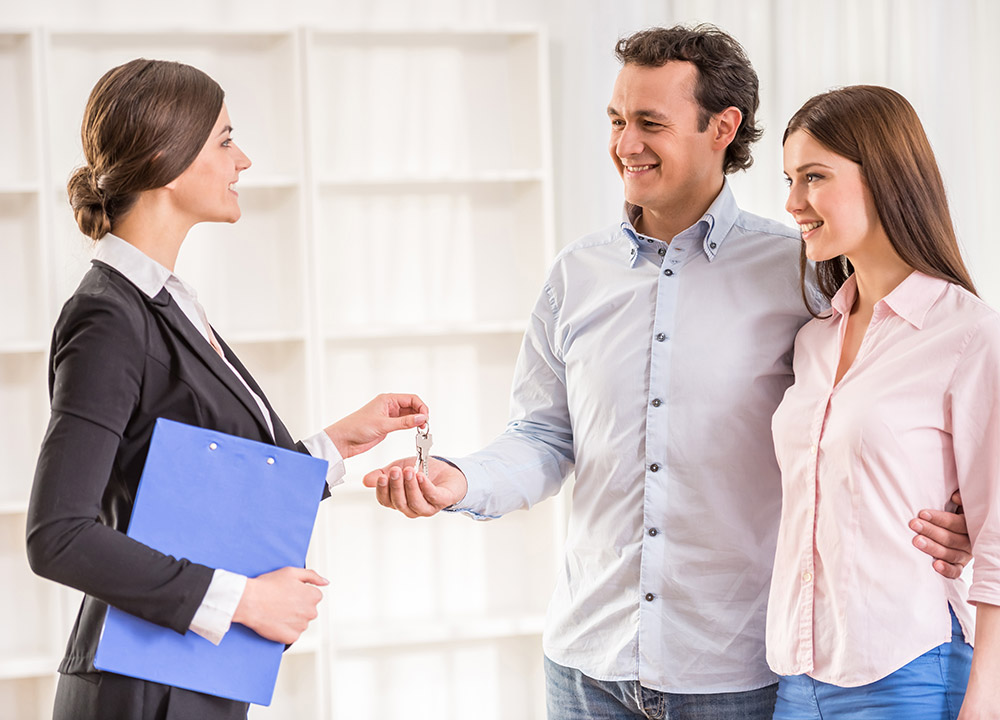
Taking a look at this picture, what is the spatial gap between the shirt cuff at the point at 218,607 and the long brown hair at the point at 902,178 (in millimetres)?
1090

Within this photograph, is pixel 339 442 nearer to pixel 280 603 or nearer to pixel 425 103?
pixel 280 603

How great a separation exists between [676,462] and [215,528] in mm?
795

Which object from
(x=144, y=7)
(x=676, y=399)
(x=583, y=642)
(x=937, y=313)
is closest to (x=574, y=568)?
(x=583, y=642)

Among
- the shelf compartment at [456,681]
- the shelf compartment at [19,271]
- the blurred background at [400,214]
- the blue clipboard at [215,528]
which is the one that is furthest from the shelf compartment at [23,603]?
the blue clipboard at [215,528]

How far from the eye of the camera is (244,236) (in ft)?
12.1

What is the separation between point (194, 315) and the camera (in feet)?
5.27

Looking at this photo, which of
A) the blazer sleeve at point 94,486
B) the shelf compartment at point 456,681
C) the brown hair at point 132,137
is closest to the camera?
the blazer sleeve at point 94,486

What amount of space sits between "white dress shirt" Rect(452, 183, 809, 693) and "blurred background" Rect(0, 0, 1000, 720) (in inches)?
62.7

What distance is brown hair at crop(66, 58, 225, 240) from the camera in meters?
1.53

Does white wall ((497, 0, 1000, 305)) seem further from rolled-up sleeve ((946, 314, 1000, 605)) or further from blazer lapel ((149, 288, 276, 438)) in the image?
blazer lapel ((149, 288, 276, 438))

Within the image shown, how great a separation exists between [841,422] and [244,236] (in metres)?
2.60

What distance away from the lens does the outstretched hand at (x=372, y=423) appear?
6.37 ft

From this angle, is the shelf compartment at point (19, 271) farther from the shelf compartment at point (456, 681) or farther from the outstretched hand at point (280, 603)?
the outstretched hand at point (280, 603)

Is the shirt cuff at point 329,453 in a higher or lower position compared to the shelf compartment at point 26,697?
higher
